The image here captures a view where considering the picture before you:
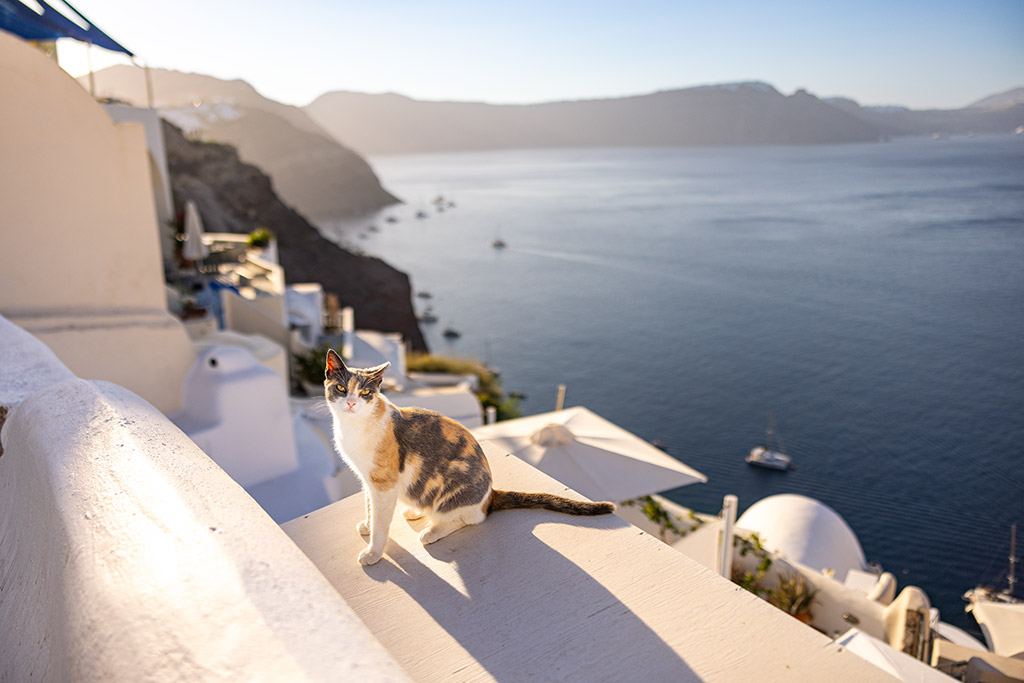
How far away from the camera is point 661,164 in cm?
17762

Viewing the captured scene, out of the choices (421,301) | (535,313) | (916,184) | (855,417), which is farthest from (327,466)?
(916,184)

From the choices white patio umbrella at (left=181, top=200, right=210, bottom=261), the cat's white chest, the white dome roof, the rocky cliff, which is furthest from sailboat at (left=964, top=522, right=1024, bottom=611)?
the rocky cliff

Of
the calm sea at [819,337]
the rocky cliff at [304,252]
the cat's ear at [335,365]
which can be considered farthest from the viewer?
the rocky cliff at [304,252]

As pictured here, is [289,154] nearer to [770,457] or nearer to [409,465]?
[770,457]

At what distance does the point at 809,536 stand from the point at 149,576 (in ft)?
54.7

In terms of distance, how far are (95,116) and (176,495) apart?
7.41 m

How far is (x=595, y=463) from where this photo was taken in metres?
9.02

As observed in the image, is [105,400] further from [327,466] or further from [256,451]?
[327,466]

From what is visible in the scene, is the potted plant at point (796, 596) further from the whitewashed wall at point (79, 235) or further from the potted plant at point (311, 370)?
the potted plant at point (311, 370)

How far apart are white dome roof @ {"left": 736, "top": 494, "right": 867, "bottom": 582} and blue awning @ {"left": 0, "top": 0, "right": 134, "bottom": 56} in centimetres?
1535

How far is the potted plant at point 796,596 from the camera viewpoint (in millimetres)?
9109

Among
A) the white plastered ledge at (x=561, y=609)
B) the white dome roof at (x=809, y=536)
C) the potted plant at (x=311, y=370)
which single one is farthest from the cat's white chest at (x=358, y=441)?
the potted plant at (x=311, y=370)

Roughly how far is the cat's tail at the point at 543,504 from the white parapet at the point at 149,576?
1.40m

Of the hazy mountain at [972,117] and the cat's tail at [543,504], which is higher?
the hazy mountain at [972,117]
